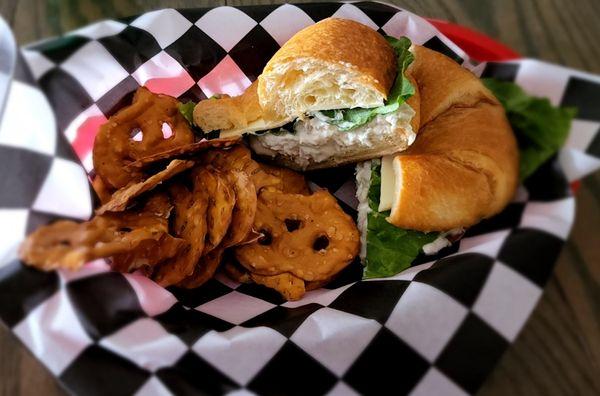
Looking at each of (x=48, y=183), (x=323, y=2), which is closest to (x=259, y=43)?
(x=323, y=2)

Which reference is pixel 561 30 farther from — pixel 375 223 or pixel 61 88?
pixel 61 88

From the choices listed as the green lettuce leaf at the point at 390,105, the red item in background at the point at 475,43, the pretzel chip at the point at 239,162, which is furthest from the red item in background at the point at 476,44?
the pretzel chip at the point at 239,162

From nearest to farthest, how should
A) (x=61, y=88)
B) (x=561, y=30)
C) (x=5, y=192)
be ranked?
(x=5, y=192)
(x=61, y=88)
(x=561, y=30)

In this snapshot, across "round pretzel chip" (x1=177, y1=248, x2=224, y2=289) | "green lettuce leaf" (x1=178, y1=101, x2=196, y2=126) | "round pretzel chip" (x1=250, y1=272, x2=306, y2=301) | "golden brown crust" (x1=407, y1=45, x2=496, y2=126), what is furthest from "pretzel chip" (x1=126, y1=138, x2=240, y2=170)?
"golden brown crust" (x1=407, y1=45, x2=496, y2=126)

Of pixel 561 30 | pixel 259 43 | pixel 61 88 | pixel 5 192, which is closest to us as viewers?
pixel 5 192

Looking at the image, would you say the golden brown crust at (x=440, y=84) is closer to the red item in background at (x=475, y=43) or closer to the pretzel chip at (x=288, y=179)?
the red item in background at (x=475, y=43)
